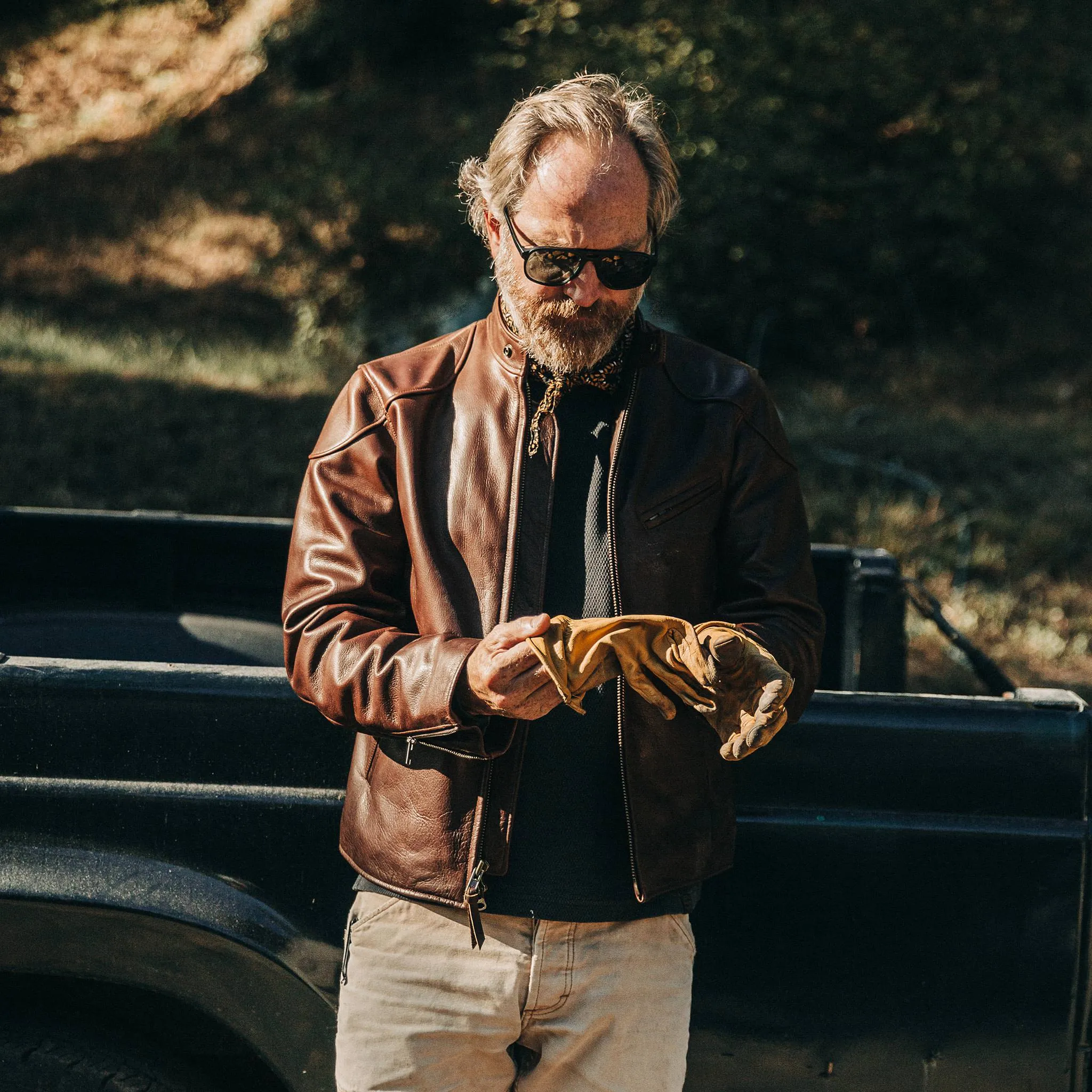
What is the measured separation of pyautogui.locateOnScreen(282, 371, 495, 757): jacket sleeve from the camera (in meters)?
1.63

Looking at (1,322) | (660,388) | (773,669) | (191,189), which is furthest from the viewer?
(191,189)

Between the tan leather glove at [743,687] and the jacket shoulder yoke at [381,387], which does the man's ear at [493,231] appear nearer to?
the jacket shoulder yoke at [381,387]

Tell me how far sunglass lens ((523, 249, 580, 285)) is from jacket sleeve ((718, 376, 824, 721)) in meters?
0.34

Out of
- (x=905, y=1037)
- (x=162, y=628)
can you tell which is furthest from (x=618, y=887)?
(x=162, y=628)

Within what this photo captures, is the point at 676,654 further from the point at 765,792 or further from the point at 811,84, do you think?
the point at 811,84

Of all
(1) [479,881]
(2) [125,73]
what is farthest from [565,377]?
(2) [125,73]

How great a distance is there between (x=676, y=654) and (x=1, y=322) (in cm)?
954

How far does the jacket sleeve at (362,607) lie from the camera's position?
1.63m

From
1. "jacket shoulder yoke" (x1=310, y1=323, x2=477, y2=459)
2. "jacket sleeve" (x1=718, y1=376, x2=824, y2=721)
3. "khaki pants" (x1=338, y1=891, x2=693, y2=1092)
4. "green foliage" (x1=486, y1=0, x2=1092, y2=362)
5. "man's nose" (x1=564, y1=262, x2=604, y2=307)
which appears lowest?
"khaki pants" (x1=338, y1=891, x2=693, y2=1092)

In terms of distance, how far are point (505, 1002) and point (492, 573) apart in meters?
0.62

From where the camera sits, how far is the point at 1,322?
9.73 meters

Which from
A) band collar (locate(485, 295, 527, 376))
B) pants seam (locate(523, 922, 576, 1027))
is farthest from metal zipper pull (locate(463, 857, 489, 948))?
band collar (locate(485, 295, 527, 376))

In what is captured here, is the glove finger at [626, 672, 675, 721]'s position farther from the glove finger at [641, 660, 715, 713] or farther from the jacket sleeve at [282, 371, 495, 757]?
the jacket sleeve at [282, 371, 495, 757]

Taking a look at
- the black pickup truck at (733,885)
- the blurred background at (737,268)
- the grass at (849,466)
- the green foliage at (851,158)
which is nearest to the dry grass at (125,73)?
the blurred background at (737,268)
